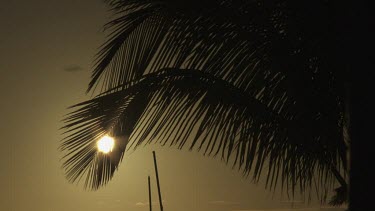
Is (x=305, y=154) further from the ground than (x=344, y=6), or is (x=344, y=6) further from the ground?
→ (x=344, y=6)

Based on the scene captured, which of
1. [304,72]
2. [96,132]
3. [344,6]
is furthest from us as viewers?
[96,132]

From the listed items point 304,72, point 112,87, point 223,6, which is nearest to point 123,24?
point 112,87

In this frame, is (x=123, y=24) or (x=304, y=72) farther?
(x=123, y=24)

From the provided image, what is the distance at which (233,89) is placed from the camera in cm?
252

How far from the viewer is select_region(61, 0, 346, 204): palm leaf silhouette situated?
2.50m

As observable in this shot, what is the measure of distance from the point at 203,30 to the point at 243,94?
36 centimetres

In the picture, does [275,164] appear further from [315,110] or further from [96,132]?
[96,132]

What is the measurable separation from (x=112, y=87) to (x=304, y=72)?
3.19ft

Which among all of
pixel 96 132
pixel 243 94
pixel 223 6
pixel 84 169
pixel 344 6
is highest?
pixel 223 6

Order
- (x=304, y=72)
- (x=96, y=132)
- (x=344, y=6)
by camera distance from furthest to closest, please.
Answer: (x=96, y=132) < (x=304, y=72) < (x=344, y=6)

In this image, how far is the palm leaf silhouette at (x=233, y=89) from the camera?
2.50 metres

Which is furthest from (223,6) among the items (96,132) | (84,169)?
(84,169)

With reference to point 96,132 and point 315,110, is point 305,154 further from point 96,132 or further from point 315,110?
point 96,132

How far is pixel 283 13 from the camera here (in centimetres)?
258
